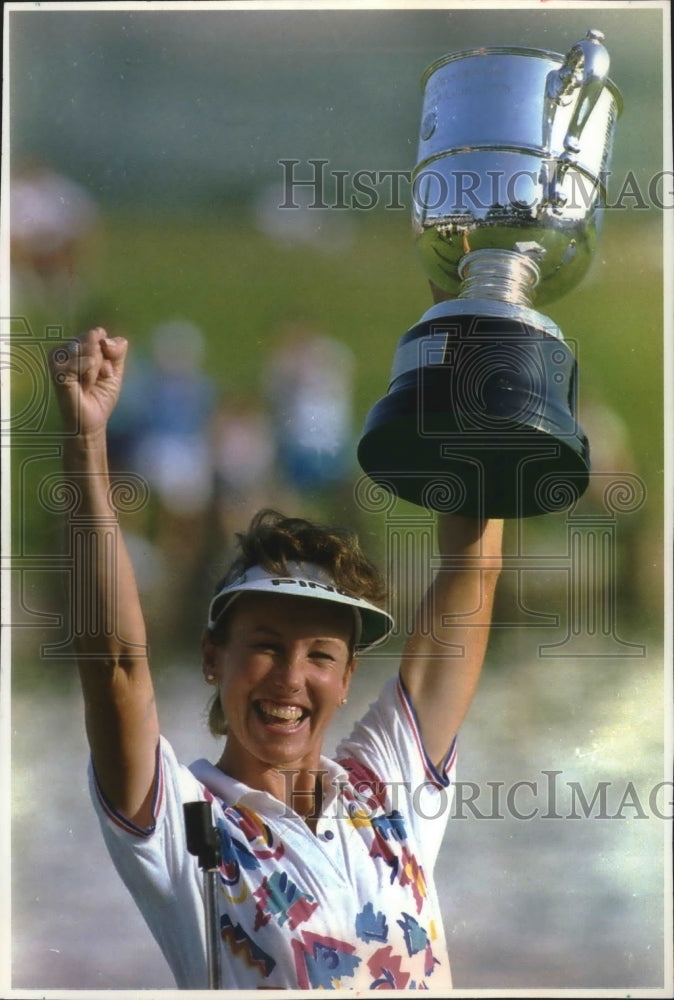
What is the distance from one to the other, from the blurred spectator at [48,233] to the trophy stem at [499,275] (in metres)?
0.72

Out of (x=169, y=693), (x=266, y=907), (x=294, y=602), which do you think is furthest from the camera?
(x=169, y=693)

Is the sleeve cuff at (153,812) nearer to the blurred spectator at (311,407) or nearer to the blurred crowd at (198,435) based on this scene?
the blurred crowd at (198,435)

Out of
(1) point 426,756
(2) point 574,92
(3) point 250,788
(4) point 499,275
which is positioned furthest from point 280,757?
(2) point 574,92

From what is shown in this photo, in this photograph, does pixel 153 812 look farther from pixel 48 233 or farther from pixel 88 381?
pixel 48 233

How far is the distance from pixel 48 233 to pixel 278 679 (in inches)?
36.9

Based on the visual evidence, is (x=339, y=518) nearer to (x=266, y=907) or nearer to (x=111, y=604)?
(x=111, y=604)

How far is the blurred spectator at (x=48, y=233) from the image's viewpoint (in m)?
2.56

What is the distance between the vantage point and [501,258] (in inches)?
92.5

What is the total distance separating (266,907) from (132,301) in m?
1.11

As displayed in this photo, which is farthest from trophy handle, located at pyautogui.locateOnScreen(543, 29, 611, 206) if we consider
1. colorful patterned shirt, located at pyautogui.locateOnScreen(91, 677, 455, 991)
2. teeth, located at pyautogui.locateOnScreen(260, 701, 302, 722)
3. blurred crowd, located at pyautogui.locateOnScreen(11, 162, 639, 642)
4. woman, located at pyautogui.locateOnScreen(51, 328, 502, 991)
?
colorful patterned shirt, located at pyautogui.locateOnScreen(91, 677, 455, 991)

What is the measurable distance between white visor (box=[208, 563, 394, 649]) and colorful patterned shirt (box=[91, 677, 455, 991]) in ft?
0.78

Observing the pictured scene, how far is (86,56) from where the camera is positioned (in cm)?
260

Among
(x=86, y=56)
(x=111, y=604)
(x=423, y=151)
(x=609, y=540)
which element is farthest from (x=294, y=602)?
(x=86, y=56)

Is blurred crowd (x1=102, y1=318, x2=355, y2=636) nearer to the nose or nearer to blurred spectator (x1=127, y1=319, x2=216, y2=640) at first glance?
blurred spectator (x1=127, y1=319, x2=216, y2=640)
